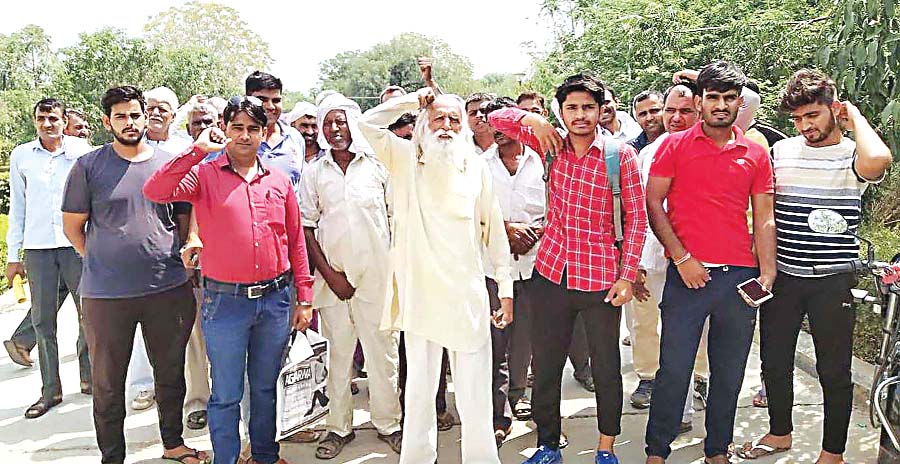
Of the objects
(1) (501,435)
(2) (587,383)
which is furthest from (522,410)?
(2) (587,383)

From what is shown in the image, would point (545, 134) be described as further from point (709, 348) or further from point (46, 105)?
point (46, 105)

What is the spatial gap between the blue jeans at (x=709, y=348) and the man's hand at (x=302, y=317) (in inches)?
72.2

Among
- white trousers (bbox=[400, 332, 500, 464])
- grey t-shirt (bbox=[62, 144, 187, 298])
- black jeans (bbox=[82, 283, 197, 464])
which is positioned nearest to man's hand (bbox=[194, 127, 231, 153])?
grey t-shirt (bbox=[62, 144, 187, 298])

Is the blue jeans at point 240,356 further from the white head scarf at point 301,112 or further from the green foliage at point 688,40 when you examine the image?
the green foliage at point 688,40

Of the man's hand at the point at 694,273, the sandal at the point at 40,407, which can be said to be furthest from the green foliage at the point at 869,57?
the sandal at the point at 40,407

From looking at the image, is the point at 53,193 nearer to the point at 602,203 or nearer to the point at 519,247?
the point at 519,247

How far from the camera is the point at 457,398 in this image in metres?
3.87

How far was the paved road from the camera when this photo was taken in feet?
14.1

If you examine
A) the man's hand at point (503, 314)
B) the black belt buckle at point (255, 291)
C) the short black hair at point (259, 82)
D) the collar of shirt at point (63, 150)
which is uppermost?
the short black hair at point (259, 82)

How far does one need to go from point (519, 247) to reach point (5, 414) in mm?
3701

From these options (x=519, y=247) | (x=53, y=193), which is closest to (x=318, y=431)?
(x=519, y=247)

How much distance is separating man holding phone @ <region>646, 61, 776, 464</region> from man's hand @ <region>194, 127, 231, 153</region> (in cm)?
213

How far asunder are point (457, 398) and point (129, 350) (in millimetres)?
1714

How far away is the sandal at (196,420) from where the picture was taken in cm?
479
